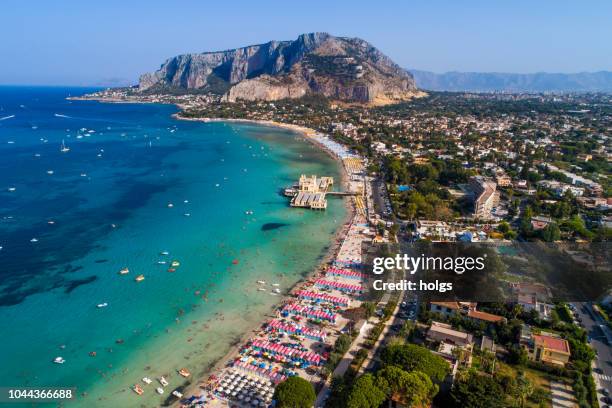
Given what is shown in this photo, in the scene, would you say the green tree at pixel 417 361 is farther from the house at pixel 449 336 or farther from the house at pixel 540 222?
the house at pixel 540 222

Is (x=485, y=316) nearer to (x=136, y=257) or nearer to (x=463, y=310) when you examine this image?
(x=463, y=310)

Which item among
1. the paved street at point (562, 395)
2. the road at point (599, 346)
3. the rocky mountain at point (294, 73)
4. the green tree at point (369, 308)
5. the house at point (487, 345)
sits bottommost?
the paved street at point (562, 395)

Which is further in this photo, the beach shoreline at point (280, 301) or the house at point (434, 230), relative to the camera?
the house at point (434, 230)

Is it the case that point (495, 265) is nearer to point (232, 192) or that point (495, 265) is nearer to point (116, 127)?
point (232, 192)

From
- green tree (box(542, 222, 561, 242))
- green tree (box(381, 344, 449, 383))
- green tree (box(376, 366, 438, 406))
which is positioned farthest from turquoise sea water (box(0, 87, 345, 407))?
green tree (box(542, 222, 561, 242))

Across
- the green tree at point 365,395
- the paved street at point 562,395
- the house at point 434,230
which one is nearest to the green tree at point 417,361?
the green tree at point 365,395

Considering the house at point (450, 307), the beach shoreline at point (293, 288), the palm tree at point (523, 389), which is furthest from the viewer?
the house at point (450, 307)

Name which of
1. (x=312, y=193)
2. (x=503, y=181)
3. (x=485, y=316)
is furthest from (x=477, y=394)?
(x=503, y=181)
